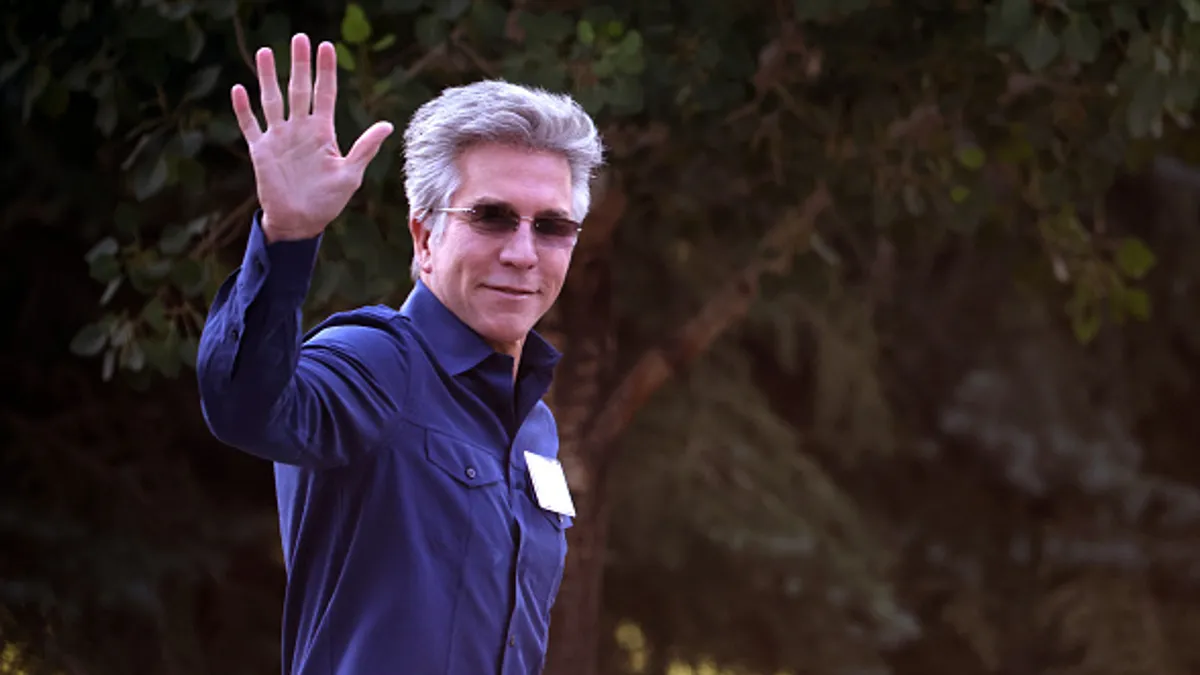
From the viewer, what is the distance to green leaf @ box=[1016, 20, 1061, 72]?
15.4 feet

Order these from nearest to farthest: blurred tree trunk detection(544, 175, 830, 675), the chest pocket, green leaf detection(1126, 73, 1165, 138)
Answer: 1. the chest pocket
2. green leaf detection(1126, 73, 1165, 138)
3. blurred tree trunk detection(544, 175, 830, 675)

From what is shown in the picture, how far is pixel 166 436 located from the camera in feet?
23.5

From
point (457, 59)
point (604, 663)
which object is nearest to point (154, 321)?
point (457, 59)

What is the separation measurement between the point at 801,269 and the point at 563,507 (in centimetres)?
412

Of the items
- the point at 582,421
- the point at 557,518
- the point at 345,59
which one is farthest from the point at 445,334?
the point at 582,421

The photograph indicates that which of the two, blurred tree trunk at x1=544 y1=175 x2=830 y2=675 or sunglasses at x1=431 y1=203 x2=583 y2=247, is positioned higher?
sunglasses at x1=431 y1=203 x2=583 y2=247

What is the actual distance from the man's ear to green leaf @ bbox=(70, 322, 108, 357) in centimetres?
265

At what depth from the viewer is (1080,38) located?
4766 millimetres

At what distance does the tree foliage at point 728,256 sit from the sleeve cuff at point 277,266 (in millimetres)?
2547

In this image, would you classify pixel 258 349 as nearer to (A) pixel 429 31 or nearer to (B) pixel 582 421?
(A) pixel 429 31

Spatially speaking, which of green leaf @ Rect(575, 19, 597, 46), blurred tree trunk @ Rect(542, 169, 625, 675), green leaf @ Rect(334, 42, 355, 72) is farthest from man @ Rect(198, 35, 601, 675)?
blurred tree trunk @ Rect(542, 169, 625, 675)

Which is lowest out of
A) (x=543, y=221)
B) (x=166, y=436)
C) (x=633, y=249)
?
(x=166, y=436)

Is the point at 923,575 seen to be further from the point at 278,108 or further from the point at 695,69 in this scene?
the point at 278,108

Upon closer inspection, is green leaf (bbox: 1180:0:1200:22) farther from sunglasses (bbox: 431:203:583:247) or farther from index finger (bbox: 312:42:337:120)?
index finger (bbox: 312:42:337:120)
